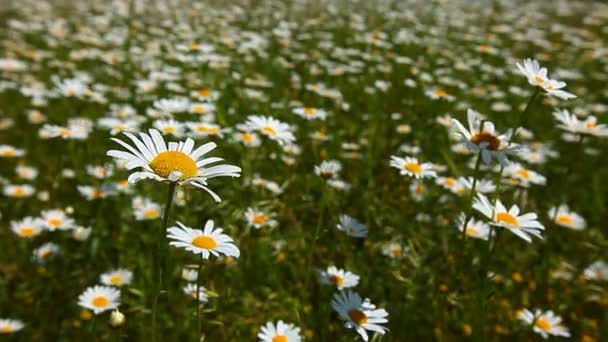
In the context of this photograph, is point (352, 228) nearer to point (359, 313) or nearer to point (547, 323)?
point (359, 313)

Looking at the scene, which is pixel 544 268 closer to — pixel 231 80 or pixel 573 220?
pixel 573 220

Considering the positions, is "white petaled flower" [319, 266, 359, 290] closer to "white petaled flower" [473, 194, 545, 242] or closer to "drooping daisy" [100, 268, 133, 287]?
"white petaled flower" [473, 194, 545, 242]

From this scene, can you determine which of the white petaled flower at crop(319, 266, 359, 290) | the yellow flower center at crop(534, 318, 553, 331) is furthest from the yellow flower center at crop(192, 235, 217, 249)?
the yellow flower center at crop(534, 318, 553, 331)

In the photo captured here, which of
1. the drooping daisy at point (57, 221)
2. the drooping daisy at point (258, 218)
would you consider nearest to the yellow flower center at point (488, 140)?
the drooping daisy at point (258, 218)

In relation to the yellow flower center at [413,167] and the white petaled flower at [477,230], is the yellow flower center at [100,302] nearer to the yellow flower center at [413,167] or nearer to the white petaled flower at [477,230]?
the yellow flower center at [413,167]

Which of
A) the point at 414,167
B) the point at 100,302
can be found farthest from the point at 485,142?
the point at 100,302
